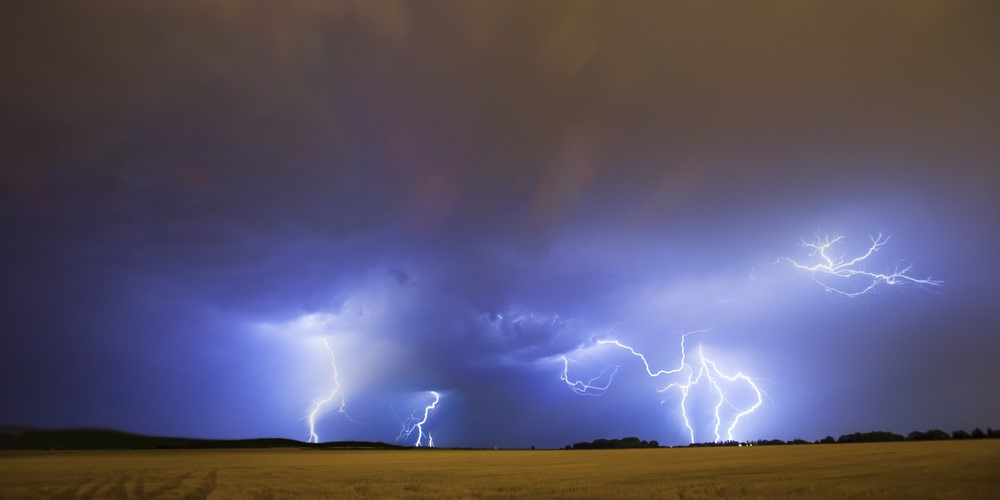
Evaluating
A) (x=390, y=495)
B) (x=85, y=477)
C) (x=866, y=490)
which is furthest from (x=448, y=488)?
(x=85, y=477)

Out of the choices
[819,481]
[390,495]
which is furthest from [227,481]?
[819,481]

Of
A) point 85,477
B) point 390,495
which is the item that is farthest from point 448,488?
point 85,477

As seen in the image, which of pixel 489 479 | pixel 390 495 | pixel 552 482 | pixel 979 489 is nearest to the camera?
pixel 979 489

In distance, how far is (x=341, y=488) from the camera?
21797 millimetres

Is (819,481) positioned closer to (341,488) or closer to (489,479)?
(489,479)

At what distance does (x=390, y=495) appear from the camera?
19.0m

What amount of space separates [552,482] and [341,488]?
867 centimetres

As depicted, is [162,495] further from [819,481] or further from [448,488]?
[819,481]

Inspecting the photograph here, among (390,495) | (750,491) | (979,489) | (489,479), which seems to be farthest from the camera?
(489,479)

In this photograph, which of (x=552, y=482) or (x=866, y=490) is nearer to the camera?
(x=866, y=490)

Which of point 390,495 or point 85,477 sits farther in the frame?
point 85,477

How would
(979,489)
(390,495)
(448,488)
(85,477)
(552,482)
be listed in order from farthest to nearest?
(85,477) → (552,482) → (448,488) → (390,495) → (979,489)

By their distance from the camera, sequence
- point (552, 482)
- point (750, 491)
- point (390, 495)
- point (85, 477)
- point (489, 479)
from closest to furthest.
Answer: point (750, 491) → point (390, 495) → point (552, 482) → point (489, 479) → point (85, 477)

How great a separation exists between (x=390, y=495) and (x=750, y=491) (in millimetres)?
12028
